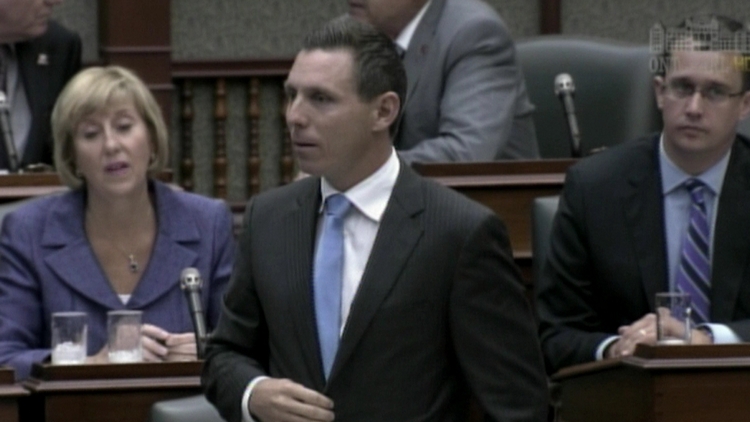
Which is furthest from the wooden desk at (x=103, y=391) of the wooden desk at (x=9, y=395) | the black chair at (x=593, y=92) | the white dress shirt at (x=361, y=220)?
the black chair at (x=593, y=92)

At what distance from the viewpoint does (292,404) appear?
337cm

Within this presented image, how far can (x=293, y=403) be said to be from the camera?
3.37 m

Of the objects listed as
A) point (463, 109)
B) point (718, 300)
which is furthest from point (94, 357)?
point (463, 109)

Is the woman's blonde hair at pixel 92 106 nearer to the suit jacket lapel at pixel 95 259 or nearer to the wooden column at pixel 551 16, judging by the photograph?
the suit jacket lapel at pixel 95 259

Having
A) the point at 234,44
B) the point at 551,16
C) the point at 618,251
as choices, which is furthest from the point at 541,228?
the point at 551,16

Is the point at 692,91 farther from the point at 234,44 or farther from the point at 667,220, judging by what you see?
the point at 234,44

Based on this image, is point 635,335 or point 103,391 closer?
point 103,391

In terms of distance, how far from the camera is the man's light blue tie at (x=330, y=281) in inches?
138

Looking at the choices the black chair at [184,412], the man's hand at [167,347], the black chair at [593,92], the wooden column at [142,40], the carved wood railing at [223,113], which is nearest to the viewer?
the black chair at [184,412]

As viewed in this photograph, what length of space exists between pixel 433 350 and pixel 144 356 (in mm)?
1057

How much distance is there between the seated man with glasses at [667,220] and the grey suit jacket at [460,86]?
1092mm

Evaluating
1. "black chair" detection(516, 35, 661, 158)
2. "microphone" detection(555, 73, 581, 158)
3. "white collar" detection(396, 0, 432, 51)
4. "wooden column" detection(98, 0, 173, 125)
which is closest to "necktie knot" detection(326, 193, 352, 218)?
"microphone" detection(555, 73, 581, 158)

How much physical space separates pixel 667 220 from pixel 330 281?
132 cm

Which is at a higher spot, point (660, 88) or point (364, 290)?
point (660, 88)
